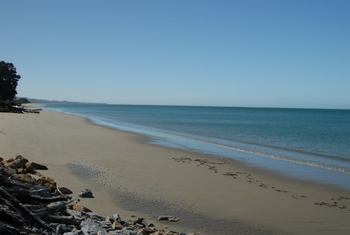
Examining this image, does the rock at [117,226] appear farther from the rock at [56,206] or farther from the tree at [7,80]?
the tree at [7,80]

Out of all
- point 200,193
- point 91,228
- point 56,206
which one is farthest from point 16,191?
point 200,193

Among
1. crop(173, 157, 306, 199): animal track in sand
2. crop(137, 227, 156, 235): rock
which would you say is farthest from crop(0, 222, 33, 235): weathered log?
crop(173, 157, 306, 199): animal track in sand

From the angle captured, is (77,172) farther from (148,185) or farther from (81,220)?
(81,220)

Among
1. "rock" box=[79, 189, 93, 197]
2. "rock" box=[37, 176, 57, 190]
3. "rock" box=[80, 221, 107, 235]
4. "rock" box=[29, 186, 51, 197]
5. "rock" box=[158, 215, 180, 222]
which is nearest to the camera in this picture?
"rock" box=[80, 221, 107, 235]

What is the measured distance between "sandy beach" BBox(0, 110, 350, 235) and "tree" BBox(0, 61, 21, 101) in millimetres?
52903

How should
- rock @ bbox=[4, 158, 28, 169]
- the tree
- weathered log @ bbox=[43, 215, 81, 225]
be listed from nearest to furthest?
1. weathered log @ bbox=[43, 215, 81, 225]
2. rock @ bbox=[4, 158, 28, 169]
3. the tree

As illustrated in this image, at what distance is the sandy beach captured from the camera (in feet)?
22.3

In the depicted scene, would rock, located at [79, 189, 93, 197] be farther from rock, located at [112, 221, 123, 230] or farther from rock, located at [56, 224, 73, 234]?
rock, located at [56, 224, 73, 234]

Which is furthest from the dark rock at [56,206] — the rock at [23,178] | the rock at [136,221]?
the rock at [23,178]

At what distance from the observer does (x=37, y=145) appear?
1591cm

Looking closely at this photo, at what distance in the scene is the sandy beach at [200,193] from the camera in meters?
6.80

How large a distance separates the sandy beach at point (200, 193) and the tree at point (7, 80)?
52903 mm

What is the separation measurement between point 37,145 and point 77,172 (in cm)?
628

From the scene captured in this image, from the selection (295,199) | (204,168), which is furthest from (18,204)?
(204,168)
